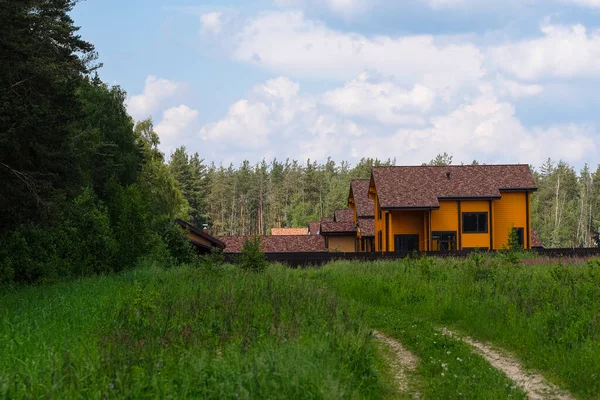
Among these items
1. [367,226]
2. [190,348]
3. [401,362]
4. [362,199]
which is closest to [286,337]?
[190,348]

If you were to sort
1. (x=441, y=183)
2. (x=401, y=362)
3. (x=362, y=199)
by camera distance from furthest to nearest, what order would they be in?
(x=362, y=199), (x=441, y=183), (x=401, y=362)

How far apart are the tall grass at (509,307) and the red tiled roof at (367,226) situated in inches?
1138

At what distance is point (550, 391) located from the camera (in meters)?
9.16

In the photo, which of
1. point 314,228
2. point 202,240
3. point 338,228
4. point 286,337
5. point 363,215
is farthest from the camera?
point 314,228

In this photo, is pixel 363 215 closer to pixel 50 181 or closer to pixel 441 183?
pixel 441 183

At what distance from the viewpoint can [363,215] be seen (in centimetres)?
5359

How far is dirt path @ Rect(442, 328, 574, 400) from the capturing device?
902cm

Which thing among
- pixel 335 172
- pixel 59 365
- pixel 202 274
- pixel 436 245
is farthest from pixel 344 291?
pixel 335 172

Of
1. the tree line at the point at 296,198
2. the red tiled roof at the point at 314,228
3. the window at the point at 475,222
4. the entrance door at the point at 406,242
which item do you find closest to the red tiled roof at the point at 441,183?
the window at the point at 475,222

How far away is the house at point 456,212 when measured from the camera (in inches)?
1766

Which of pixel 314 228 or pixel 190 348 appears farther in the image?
pixel 314 228

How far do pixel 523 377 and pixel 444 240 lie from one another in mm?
35782

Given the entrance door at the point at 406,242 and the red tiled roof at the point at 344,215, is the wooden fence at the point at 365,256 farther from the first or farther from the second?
the red tiled roof at the point at 344,215

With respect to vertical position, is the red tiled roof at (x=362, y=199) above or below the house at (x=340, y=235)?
above
